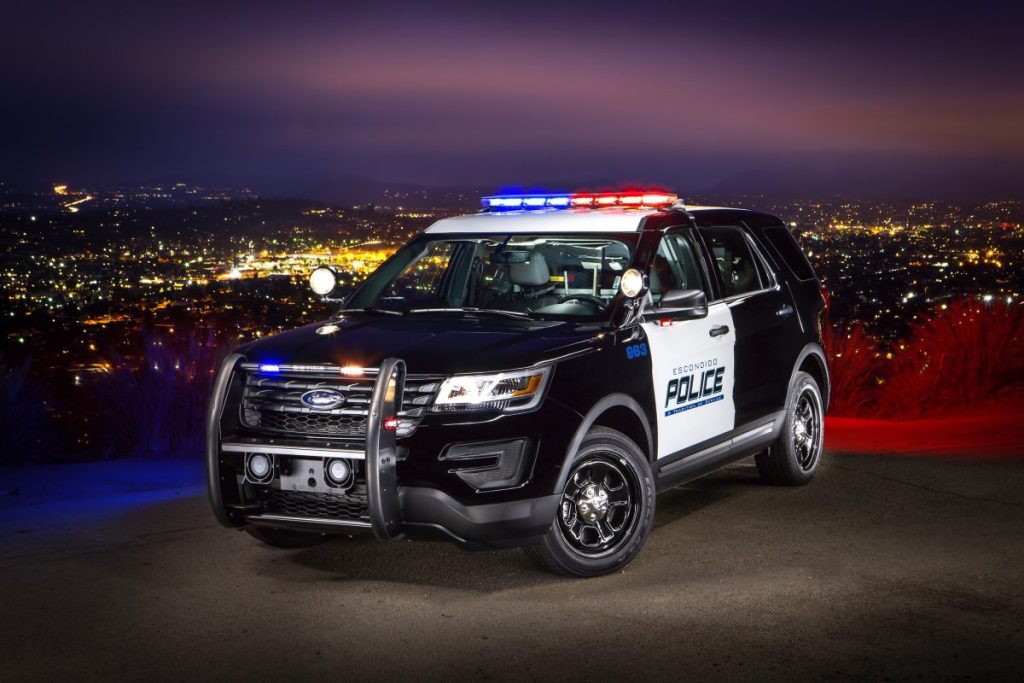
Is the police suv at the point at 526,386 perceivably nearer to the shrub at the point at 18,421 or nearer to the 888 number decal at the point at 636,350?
the 888 number decal at the point at 636,350

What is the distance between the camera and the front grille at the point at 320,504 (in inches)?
246

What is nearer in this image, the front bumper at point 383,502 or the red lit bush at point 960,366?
the front bumper at point 383,502

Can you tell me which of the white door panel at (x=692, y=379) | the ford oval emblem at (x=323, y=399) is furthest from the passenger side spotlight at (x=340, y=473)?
the white door panel at (x=692, y=379)

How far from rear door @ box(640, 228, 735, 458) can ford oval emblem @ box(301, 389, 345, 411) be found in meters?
1.87

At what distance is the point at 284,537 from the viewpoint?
7387mm

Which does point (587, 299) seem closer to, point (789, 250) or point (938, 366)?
point (789, 250)

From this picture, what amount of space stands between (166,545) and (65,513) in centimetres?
144

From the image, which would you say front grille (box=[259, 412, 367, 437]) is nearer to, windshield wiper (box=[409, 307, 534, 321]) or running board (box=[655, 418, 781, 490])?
windshield wiper (box=[409, 307, 534, 321])

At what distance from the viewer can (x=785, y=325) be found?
8.77 meters

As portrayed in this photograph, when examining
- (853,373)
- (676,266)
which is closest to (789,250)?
(676,266)

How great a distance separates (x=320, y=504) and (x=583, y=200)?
2.88 m

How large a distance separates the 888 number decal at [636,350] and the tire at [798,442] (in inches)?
78.1

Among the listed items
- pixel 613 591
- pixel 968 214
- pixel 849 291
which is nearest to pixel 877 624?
pixel 613 591

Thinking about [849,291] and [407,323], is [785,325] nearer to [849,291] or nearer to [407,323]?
[407,323]
